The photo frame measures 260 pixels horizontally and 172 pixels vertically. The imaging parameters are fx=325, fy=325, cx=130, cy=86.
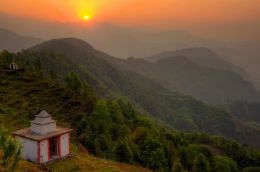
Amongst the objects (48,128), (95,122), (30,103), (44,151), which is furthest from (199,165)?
(44,151)

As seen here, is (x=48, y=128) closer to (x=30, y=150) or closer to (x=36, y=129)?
(x=36, y=129)

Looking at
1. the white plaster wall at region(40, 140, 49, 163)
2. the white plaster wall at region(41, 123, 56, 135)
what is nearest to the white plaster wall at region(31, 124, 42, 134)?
the white plaster wall at region(41, 123, 56, 135)

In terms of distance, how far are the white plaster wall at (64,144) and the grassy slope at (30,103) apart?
102cm

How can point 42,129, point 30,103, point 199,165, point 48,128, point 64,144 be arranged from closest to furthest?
point 42,129 < point 48,128 < point 64,144 < point 199,165 < point 30,103

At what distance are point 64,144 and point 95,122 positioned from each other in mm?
35769

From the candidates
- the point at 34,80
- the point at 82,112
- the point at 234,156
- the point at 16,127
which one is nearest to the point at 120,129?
the point at 82,112

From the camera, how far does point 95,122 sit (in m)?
78.1

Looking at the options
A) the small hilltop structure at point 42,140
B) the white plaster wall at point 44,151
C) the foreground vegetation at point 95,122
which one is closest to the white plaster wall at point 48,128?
the small hilltop structure at point 42,140

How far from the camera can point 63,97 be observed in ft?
296

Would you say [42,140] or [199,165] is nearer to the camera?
[42,140]

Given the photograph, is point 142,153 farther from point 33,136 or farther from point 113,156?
point 33,136

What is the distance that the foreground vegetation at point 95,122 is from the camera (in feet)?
217

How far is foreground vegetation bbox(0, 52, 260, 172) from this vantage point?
6619cm

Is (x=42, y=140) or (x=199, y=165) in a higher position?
(x=42, y=140)
